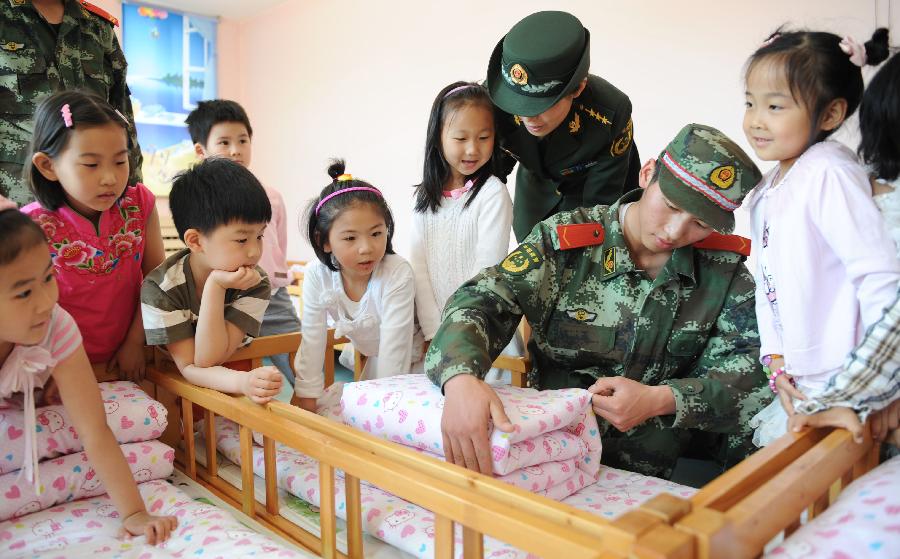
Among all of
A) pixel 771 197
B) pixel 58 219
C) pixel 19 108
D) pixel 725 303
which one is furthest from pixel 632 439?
pixel 19 108

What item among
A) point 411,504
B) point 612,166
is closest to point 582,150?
point 612,166

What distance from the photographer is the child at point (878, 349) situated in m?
0.96

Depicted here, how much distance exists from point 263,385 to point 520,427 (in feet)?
1.75

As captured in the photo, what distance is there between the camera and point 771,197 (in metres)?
1.21

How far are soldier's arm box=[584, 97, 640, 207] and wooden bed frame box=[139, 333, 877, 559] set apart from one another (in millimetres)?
1066

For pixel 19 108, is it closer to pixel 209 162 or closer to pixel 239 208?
pixel 209 162

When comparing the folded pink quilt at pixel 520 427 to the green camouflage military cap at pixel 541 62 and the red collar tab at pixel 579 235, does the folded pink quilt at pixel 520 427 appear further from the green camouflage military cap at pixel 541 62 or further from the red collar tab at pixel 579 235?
the green camouflage military cap at pixel 541 62

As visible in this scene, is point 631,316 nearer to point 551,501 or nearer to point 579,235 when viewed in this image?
point 579,235

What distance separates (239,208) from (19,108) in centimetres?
97

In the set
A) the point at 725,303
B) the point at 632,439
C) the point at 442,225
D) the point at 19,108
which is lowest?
the point at 632,439

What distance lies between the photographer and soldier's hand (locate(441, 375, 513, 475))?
1.07 meters

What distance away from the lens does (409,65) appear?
4.67 meters

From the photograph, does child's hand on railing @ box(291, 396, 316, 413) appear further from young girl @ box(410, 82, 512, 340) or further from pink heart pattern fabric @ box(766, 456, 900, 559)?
pink heart pattern fabric @ box(766, 456, 900, 559)

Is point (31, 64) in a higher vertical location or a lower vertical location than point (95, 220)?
higher
